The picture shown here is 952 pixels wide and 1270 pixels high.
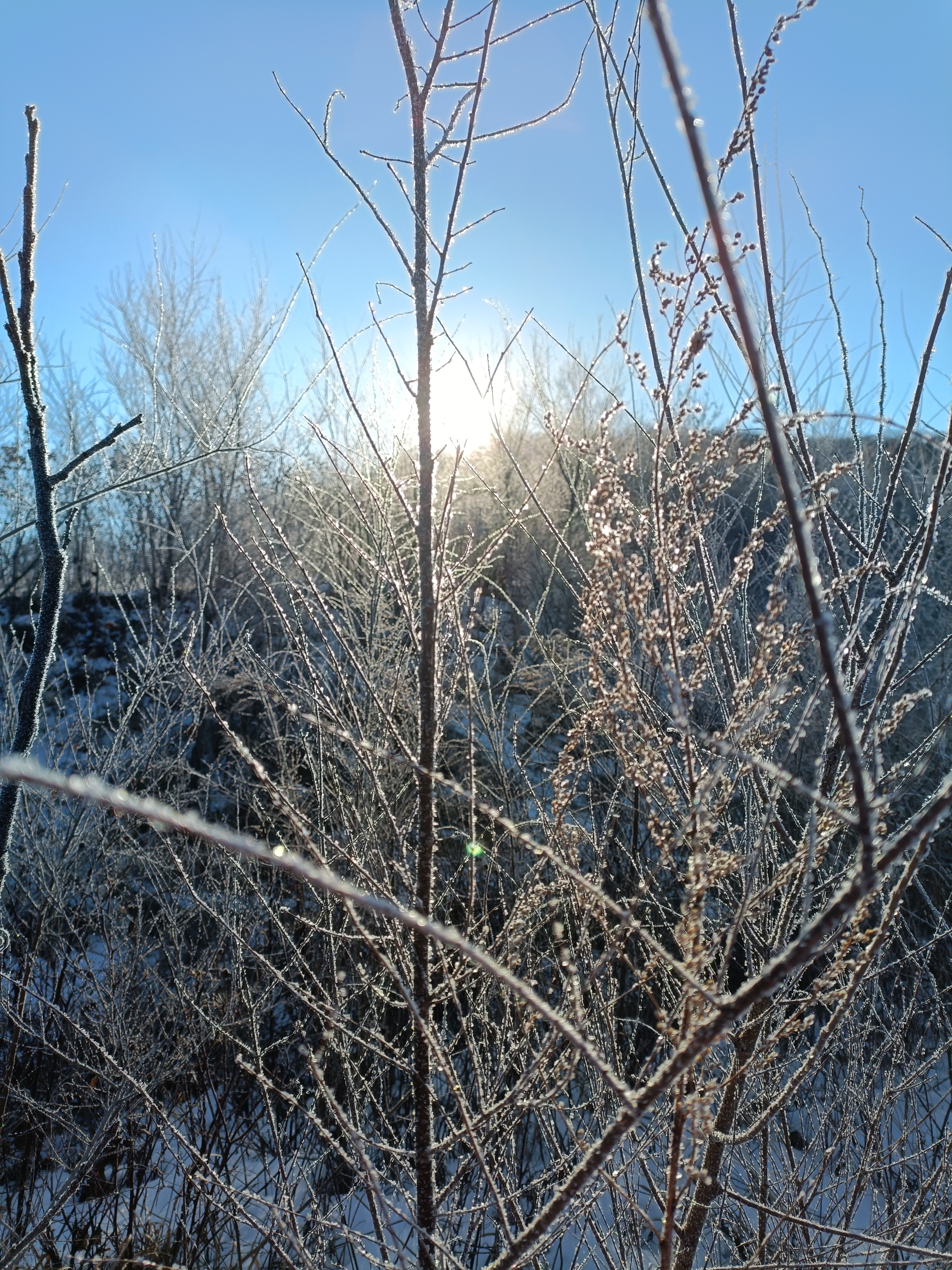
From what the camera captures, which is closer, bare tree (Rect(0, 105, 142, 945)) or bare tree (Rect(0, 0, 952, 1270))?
bare tree (Rect(0, 0, 952, 1270))

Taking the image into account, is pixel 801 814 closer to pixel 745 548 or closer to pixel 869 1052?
pixel 869 1052

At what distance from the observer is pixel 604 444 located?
121 centimetres

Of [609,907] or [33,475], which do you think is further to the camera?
[33,475]

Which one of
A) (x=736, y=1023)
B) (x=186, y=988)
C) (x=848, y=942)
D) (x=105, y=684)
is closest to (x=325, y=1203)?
(x=186, y=988)

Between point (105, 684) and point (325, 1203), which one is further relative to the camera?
point (105, 684)

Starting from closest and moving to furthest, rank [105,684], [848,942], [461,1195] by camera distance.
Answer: [848,942] < [461,1195] < [105,684]

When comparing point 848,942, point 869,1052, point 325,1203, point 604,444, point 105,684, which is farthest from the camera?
point 105,684

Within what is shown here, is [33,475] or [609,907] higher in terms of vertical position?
[33,475]

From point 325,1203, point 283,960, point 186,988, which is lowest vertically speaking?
point 325,1203

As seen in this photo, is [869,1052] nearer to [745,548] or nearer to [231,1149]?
[231,1149]

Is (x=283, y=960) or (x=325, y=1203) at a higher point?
(x=283, y=960)

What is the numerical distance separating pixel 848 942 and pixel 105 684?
30.2 ft

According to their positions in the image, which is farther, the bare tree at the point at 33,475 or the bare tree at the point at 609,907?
the bare tree at the point at 33,475

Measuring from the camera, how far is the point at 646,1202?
11.7ft
